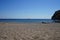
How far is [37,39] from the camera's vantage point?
7.78m

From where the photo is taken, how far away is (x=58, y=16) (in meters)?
52.1

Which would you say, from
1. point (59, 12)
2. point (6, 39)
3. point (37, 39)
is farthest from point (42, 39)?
point (59, 12)

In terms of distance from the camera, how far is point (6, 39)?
7770mm

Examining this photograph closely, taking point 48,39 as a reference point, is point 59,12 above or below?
above

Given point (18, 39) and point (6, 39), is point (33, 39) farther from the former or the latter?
point (6, 39)

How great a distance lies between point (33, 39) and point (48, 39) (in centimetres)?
107

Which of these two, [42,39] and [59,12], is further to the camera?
[59,12]

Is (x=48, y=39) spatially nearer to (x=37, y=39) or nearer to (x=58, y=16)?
(x=37, y=39)

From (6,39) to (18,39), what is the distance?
2.84ft

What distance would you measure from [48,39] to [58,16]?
151ft

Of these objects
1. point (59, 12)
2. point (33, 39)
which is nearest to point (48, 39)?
point (33, 39)

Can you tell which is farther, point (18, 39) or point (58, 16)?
point (58, 16)

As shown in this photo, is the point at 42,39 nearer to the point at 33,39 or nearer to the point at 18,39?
the point at 33,39

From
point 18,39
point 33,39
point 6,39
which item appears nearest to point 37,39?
point 33,39
